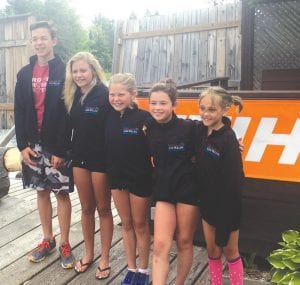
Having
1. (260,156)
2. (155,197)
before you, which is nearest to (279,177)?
(260,156)

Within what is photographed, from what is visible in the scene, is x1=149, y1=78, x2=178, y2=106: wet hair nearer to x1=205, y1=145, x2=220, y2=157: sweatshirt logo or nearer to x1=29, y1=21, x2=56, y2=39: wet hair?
x1=205, y1=145, x2=220, y2=157: sweatshirt logo

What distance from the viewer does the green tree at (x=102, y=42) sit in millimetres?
19766

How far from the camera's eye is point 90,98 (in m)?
2.99

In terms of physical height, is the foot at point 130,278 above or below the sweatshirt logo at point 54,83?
below

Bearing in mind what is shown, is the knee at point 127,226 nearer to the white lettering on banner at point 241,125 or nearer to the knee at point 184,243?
the knee at point 184,243

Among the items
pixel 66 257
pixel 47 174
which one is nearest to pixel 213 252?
pixel 66 257

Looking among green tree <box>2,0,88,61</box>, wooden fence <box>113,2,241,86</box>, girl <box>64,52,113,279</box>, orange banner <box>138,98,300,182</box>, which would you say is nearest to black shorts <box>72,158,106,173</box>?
girl <box>64,52,113,279</box>

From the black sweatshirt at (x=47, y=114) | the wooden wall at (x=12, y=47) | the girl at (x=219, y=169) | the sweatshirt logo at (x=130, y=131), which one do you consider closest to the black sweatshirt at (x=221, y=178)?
the girl at (x=219, y=169)

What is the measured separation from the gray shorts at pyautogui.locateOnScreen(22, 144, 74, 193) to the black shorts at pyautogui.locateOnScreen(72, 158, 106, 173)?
0.86 ft

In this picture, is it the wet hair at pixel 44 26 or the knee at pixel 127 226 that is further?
the wet hair at pixel 44 26

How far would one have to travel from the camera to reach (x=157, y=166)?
2707 mm

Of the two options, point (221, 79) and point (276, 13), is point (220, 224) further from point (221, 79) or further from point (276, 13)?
point (276, 13)

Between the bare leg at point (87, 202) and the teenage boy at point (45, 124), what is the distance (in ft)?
0.66

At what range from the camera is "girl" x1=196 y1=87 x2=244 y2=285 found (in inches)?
97.5
